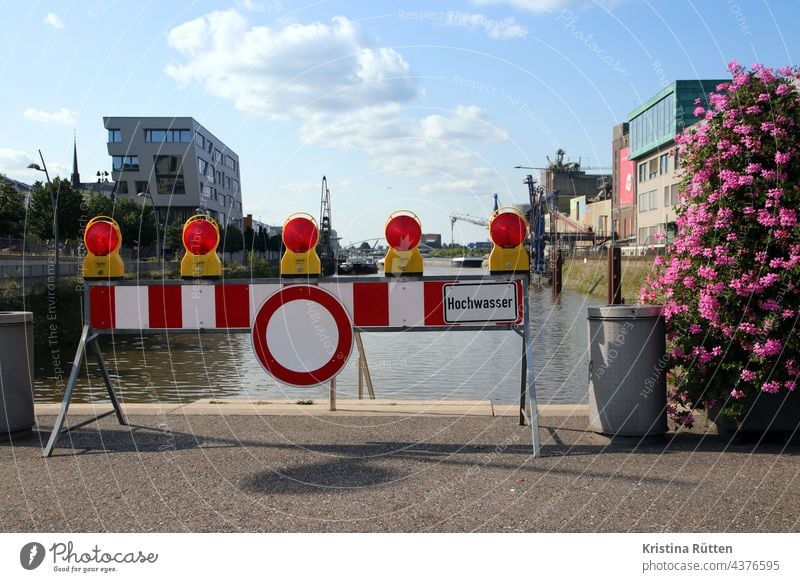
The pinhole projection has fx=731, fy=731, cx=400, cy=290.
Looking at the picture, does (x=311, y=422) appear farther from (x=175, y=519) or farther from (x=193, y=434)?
(x=175, y=519)

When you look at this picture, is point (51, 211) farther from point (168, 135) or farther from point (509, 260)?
Answer: point (168, 135)

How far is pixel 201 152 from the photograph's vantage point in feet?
259

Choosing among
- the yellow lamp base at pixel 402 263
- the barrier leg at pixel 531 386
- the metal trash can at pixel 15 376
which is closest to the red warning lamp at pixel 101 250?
the metal trash can at pixel 15 376

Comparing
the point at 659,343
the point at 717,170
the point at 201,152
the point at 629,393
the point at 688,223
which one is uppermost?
the point at 201,152

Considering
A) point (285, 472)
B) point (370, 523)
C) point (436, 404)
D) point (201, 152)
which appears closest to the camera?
point (370, 523)

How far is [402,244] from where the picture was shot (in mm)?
6027

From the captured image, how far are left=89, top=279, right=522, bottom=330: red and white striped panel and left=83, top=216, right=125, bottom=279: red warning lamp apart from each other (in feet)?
0.59

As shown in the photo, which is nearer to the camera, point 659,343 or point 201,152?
point 659,343

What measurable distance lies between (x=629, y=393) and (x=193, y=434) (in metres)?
3.61

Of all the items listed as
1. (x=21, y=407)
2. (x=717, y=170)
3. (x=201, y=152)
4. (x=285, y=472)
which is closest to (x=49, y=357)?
(x=21, y=407)

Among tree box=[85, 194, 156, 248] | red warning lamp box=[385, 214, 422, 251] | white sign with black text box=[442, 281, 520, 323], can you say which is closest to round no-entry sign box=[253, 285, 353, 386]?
red warning lamp box=[385, 214, 422, 251]

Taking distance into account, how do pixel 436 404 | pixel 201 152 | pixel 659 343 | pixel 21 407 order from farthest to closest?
pixel 201 152
pixel 436 404
pixel 21 407
pixel 659 343

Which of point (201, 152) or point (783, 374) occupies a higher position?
point (201, 152)

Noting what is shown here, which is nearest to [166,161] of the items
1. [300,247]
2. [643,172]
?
[643,172]
